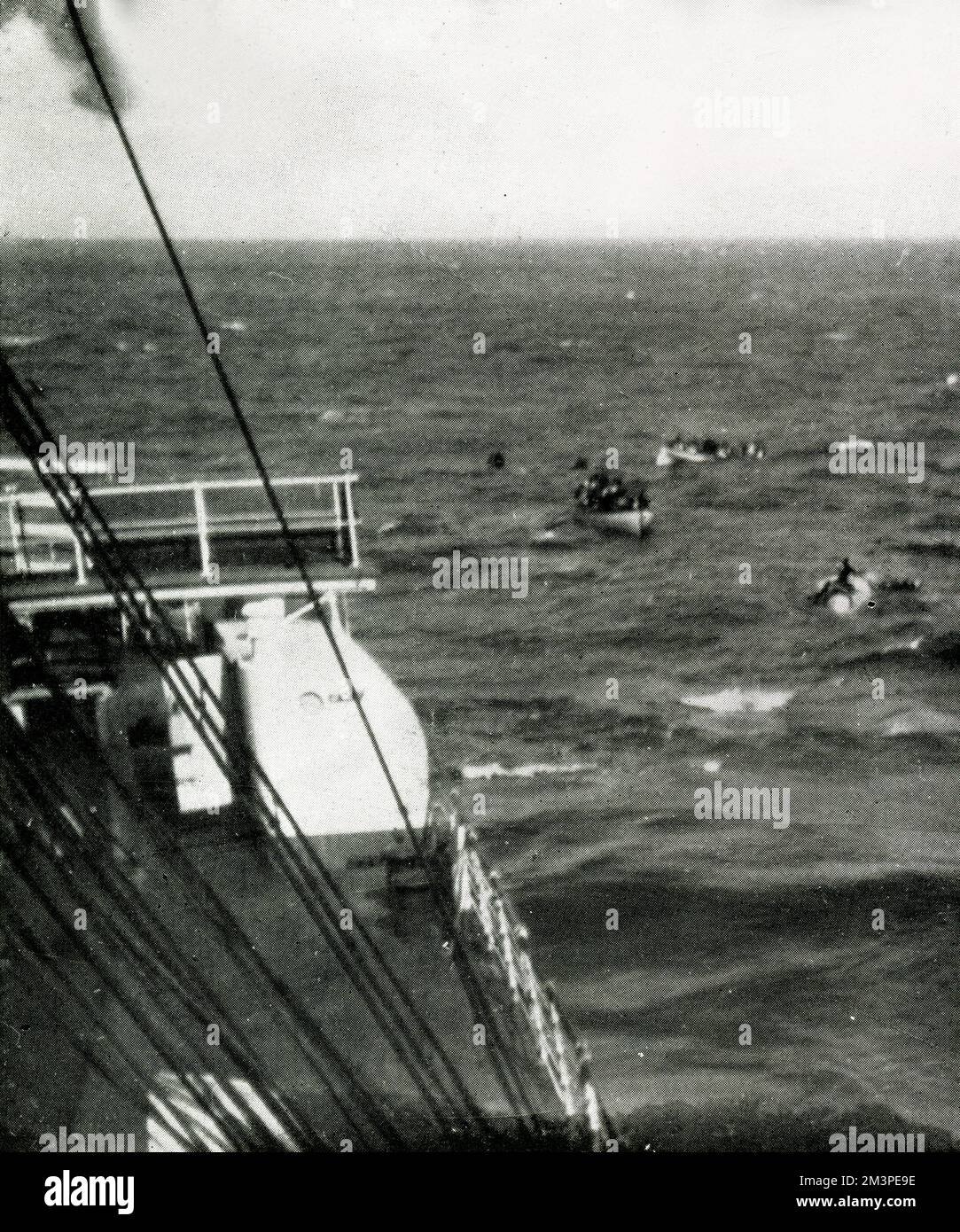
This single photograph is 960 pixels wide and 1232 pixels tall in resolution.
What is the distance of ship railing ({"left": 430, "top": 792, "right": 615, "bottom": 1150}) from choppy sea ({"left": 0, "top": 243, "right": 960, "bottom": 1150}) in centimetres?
142

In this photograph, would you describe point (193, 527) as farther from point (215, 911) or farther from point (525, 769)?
point (525, 769)

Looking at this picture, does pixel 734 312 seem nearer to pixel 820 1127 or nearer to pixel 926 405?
pixel 926 405

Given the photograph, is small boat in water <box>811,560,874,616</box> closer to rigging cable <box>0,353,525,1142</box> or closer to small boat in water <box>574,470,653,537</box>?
small boat in water <box>574,470,653,537</box>

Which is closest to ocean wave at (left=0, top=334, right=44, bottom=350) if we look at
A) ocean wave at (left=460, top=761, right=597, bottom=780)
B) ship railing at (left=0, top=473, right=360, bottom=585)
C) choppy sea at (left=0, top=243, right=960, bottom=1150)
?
choppy sea at (left=0, top=243, right=960, bottom=1150)

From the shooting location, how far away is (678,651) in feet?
78.0

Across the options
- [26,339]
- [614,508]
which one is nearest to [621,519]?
[614,508]

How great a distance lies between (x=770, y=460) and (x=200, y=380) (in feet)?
90.9

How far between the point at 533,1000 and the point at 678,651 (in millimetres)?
15381

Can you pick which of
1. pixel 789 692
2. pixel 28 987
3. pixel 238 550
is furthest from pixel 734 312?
pixel 28 987

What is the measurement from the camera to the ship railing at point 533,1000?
8336 mm

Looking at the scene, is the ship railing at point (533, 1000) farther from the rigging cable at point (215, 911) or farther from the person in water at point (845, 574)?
the person in water at point (845, 574)

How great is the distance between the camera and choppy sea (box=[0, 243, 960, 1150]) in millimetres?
12219

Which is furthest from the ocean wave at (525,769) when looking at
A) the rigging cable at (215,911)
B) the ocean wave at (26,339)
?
the ocean wave at (26,339)

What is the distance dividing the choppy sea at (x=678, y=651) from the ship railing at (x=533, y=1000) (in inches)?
55.7
